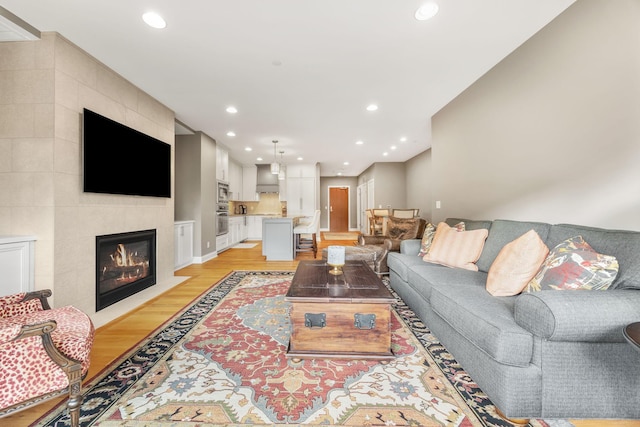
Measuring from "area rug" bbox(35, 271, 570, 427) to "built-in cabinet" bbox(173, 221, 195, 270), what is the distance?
254cm

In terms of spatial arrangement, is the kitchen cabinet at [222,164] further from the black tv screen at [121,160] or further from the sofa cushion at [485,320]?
the sofa cushion at [485,320]

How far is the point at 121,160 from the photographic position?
288 cm

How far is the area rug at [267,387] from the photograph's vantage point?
1.30 m

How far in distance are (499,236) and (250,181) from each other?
704cm

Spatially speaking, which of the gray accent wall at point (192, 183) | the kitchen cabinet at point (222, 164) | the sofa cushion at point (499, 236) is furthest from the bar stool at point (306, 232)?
A: the sofa cushion at point (499, 236)

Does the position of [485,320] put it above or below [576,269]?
below

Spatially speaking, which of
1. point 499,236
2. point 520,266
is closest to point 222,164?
point 499,236

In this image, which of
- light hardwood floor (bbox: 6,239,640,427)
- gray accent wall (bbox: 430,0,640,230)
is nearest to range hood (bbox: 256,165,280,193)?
light hardwood floor (bbox: 6,239,640,427)

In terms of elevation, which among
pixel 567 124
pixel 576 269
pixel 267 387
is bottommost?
pixel 267 387

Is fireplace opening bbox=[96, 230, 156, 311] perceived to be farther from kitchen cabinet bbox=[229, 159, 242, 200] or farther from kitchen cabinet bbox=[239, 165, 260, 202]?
kitchen cabinet bbox=[239, 165, 260, 202]

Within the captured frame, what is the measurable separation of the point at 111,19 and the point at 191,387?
2.78m

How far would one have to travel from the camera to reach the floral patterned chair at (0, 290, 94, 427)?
1.07 meters

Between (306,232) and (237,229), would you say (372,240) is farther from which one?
(237,229)

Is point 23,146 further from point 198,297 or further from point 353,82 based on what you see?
point 353,82
